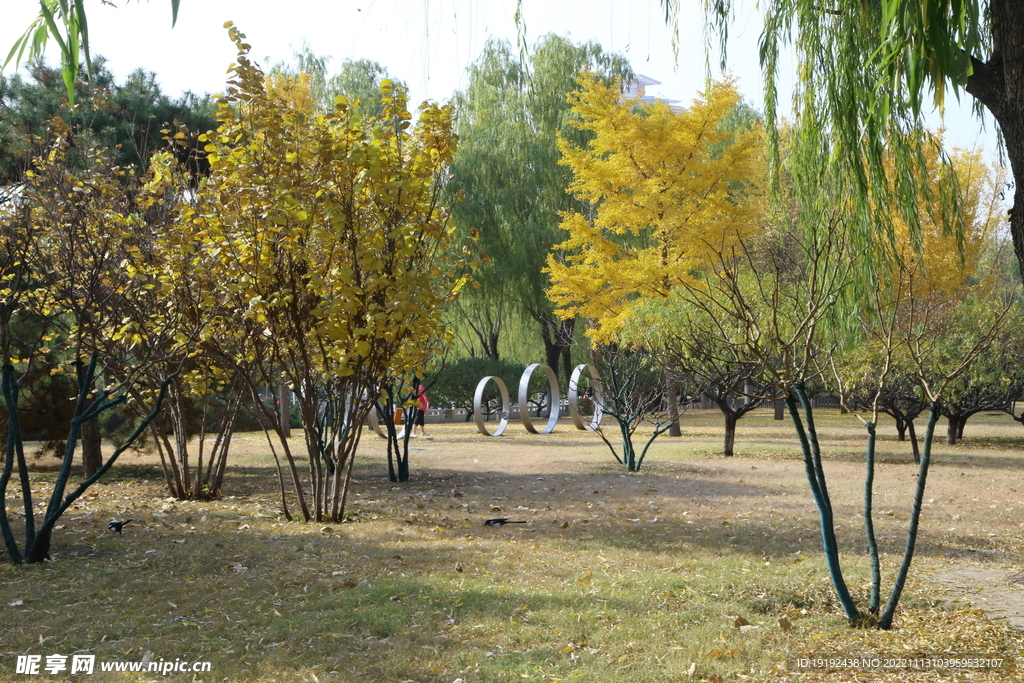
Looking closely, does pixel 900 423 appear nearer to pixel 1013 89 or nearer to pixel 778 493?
pixel 778 493

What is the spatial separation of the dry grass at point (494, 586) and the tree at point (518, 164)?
38.4 ft

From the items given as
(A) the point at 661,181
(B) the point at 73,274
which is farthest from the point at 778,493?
(A) the point at 661,181

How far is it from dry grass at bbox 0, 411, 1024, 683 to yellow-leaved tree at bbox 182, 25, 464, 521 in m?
1.41

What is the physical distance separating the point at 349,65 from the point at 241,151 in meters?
17.6

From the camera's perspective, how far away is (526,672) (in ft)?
10.2

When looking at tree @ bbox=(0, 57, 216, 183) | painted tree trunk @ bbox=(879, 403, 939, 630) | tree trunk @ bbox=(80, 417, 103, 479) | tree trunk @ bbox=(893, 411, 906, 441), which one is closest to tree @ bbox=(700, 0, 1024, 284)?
painted tree trunk @ bbox=(879, 403, 939, 630)

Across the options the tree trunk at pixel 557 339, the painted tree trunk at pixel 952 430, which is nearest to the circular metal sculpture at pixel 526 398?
the tree trunk at pixel 557 339

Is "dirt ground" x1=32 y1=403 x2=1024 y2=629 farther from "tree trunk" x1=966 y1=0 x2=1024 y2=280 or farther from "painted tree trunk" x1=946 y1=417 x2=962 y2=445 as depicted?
"tree trunk" x1=966 y1=0 x2=1024 y2=280

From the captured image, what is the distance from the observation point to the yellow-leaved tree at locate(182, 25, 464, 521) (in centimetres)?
565

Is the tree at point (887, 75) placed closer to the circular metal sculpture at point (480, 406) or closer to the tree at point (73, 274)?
the tree at point (73, 274)

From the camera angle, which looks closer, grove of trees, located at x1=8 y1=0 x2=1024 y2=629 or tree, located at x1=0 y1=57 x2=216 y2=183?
grove of trees, located at x1=8 y1=0 x2=1024 y2=629

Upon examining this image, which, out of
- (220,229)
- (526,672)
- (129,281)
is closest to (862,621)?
(526,672)

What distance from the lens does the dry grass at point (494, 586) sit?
3262mm

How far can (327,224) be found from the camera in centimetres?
571
